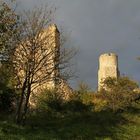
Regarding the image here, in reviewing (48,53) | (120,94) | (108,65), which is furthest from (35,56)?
(108,65)

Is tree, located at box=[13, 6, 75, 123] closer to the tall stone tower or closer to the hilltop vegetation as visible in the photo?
the hilltop vegetation

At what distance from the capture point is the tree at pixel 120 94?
45406 mm

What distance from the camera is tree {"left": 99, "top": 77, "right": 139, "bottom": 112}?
45406 millimetres

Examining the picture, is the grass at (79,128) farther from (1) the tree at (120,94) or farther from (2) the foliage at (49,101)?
(1) the tree at (120,94)

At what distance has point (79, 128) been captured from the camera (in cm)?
2936

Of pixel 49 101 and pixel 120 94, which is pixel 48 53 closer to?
pixel 49 101

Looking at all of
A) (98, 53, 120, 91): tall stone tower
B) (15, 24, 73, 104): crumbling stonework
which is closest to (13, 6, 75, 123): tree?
(15, 24, 73, 104): crumbling stonework

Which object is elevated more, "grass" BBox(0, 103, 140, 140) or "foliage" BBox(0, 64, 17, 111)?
"foliage" BBox(0, 64, 17, 111)

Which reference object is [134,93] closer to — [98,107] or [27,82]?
[98,107]

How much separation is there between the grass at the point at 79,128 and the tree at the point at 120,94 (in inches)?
256

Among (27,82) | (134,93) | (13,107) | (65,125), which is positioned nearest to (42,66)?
(27,82)

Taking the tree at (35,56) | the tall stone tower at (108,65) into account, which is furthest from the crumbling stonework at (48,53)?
the tall stone tower at (108,65)

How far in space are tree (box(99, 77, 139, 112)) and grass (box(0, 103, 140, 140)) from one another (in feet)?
21.3

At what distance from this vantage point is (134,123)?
34.3m
